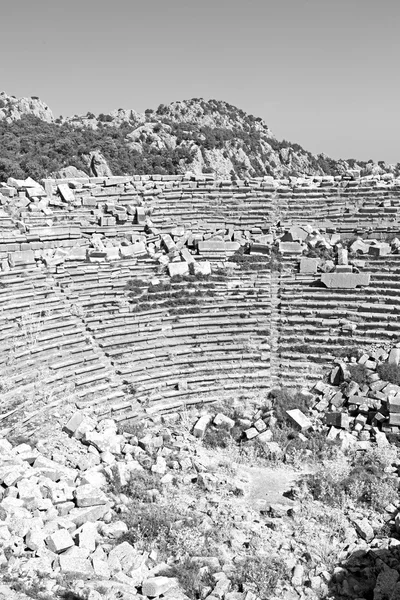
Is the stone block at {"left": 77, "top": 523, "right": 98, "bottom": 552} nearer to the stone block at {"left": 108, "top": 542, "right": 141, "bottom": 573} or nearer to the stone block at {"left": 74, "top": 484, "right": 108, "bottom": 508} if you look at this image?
the stone block at {"left": 108, "top": 542, "right": 141, "bottom": 573}

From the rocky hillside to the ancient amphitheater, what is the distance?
454 cm

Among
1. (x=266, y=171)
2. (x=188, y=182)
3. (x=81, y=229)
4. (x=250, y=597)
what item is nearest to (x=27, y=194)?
(x=81, y=229)

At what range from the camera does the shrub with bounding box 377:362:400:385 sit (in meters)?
14.2

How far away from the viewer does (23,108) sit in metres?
40.9

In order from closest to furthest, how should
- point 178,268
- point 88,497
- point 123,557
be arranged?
point 123,557 → point 88,497 → point 178,268

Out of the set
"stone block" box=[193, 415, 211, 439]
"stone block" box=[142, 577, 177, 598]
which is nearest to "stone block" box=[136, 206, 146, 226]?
"stone block" box=[193, 415, 211, 439]

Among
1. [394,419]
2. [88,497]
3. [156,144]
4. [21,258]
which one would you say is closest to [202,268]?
[21,258]

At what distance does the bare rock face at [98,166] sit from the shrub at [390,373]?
18.5 metres

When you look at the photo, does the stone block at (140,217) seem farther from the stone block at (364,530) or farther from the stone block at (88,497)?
the stone block at (364,530)

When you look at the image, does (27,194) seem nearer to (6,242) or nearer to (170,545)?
(6,242)

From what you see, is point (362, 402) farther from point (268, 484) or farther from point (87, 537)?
point (87, 537)

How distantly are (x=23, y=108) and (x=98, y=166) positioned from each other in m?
16.0

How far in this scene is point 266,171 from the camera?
123 ft

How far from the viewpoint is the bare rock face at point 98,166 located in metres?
28.5
